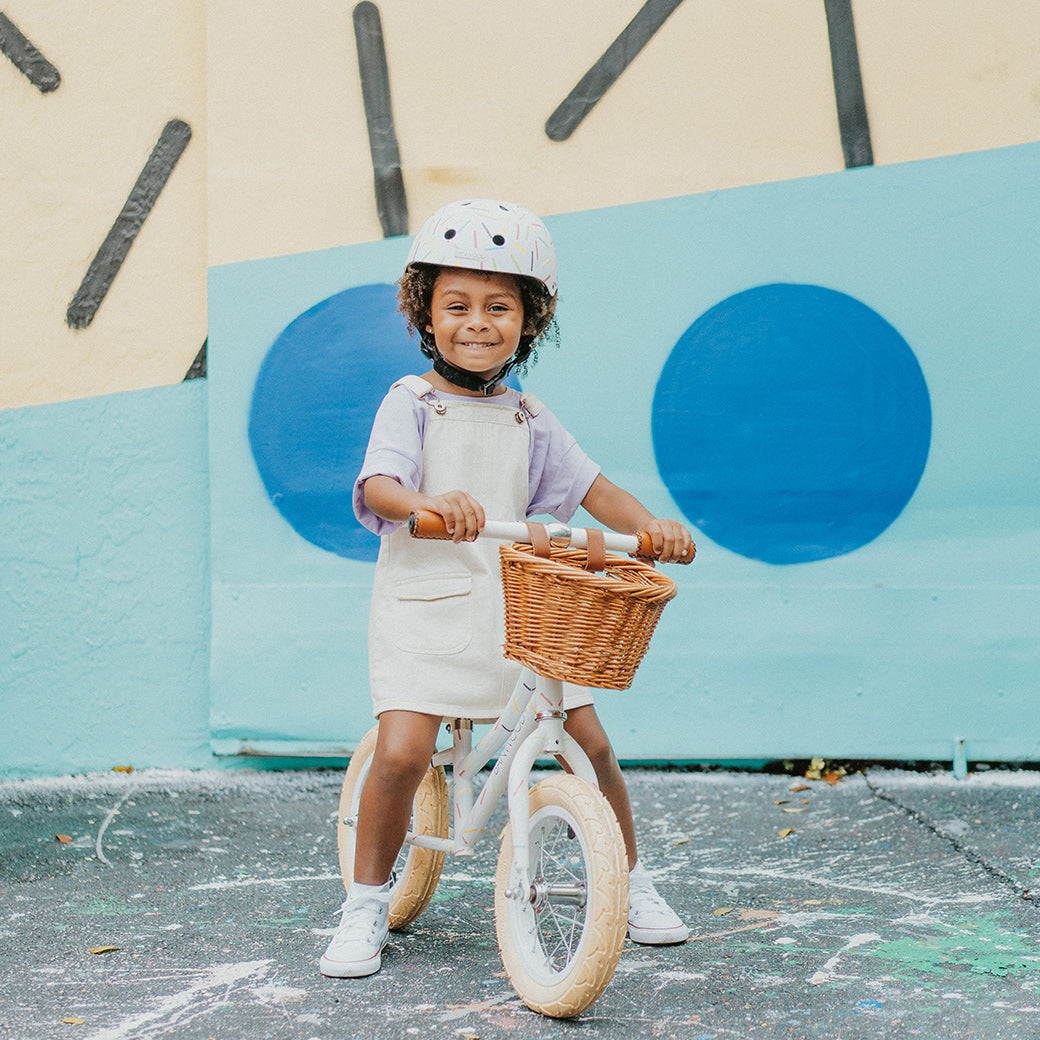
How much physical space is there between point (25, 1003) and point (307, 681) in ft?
5.92

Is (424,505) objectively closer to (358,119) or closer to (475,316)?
(475,316)

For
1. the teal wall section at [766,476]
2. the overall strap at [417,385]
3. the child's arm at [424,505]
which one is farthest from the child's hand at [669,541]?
the teal wall section at [766,476]

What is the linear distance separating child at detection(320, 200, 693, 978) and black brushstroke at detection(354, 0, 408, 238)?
1540 millimetres

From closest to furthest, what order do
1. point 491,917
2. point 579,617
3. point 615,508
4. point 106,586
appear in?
point 579,617 → point 615,508 → point 491,917 → point 106,586

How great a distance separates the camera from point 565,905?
7.35 feet

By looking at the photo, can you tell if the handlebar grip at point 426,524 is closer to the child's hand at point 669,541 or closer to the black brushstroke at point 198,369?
the child's hand at point 669,541

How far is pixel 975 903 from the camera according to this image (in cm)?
278

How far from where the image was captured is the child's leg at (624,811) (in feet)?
8.16

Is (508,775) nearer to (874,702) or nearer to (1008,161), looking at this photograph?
(874,702)

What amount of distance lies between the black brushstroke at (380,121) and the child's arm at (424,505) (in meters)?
1.92

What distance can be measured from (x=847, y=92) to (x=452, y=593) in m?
2.50

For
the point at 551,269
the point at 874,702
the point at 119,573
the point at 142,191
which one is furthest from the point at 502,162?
the point at 874,702

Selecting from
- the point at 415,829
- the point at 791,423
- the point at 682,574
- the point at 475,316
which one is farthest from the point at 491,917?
the point at 791,423


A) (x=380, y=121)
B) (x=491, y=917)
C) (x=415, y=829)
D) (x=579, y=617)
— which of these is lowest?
(x=491, y=917)
